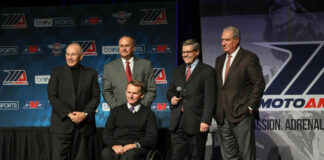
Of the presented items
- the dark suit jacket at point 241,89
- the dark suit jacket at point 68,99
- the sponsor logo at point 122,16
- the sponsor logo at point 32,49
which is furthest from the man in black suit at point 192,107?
the sponsor logo at point 32,49

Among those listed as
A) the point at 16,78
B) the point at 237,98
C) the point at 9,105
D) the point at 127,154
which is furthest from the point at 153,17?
the point at 127,154

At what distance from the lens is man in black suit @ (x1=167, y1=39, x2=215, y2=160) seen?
3807mm

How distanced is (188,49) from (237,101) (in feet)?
2.28

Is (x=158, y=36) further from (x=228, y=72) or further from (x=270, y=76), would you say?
(x=228, y=72)

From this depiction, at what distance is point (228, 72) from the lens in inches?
149

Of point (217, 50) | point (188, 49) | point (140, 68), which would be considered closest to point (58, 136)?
point (140, 68)

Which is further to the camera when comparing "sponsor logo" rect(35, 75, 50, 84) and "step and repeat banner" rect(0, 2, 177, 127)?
"sponsor logo" rect(35, 75, 50, 84)

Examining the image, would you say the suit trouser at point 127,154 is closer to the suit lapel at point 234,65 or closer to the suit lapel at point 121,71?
the suit lapel at point 121,71

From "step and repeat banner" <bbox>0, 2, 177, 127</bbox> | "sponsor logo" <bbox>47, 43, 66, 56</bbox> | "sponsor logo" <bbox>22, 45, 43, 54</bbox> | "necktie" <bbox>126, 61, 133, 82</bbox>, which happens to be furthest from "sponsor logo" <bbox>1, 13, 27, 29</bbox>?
"necktie" <bbox>126, 61, 133, 82</bbox>

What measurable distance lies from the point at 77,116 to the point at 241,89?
160 cm

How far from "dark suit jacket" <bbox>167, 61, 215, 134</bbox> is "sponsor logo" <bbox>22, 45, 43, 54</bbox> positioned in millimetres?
2750

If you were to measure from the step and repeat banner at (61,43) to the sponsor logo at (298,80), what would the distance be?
55.2 inches

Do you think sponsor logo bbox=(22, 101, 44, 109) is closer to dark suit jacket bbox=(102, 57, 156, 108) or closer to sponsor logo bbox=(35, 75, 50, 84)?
sponsor logo bbox=(35, 75, 50, 84)

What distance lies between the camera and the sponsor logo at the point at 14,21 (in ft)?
19.4
